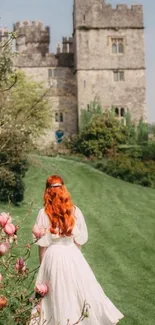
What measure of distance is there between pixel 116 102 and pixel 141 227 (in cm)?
2572

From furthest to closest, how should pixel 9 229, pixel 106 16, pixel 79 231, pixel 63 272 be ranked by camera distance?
pixel 106 16 < pixel 79 231 < pixel 63 272 < pixel 9 229

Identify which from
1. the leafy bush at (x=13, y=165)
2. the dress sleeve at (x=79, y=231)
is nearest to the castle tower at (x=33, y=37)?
the leafy bush at (x=13, y=165)

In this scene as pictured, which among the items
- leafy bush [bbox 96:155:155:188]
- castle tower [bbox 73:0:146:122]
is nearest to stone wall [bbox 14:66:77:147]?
castle tower [bbox 73:0:146:122]

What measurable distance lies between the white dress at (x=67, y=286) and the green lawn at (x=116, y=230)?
34.8 inches

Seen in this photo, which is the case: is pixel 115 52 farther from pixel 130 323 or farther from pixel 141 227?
pixel 130 323

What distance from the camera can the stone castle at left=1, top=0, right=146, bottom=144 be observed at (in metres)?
40.7

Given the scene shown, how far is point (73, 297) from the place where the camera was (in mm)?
5535

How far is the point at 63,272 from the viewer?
5.48 metres

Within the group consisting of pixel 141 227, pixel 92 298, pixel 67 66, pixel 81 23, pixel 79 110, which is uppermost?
pixel 81 23

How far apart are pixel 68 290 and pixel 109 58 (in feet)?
120

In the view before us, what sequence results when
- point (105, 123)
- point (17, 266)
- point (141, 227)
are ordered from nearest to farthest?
point (17, 266)
point (141, 227)
point (105, 123)

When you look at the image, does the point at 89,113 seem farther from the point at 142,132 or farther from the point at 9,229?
the point at 9,229

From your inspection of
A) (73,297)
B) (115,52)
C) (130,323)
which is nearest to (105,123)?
(115,52)

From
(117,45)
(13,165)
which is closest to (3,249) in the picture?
Result: (13,165)
